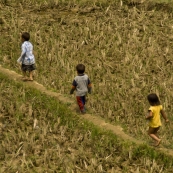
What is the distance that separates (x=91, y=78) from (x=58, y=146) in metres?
3.30

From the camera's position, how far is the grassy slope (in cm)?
755

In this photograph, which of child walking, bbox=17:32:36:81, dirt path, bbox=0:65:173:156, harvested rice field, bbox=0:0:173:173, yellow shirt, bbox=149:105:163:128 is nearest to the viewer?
yellow shirt, bbox=149:105:163:128

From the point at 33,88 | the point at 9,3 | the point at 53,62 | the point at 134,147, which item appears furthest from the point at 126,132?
the point at 9,3

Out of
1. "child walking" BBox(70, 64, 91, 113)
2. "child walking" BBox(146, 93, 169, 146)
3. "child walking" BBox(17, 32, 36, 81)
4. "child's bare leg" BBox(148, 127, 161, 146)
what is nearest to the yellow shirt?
"child walking" BBox(146, 93, 169, 146)

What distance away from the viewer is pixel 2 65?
448 inches

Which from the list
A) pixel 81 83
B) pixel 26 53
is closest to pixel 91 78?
pixel 26 53

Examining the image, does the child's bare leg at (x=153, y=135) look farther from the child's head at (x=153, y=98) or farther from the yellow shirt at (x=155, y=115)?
the child's head at (x=153, y=98)

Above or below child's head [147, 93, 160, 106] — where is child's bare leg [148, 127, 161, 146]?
below

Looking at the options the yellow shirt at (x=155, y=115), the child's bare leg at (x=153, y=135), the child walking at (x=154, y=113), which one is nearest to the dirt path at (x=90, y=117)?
the child's bare leg at (x=153, y=135)

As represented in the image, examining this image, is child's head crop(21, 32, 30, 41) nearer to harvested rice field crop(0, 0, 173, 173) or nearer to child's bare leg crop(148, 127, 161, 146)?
harvested rice field crop(0, 0, 173, 173)

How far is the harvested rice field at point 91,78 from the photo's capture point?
7770 mm

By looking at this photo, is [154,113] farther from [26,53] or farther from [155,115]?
[26,53]

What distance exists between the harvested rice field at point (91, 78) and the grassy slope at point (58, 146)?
0.7 inches

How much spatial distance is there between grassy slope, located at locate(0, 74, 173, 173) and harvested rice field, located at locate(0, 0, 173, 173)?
0.02 metres
